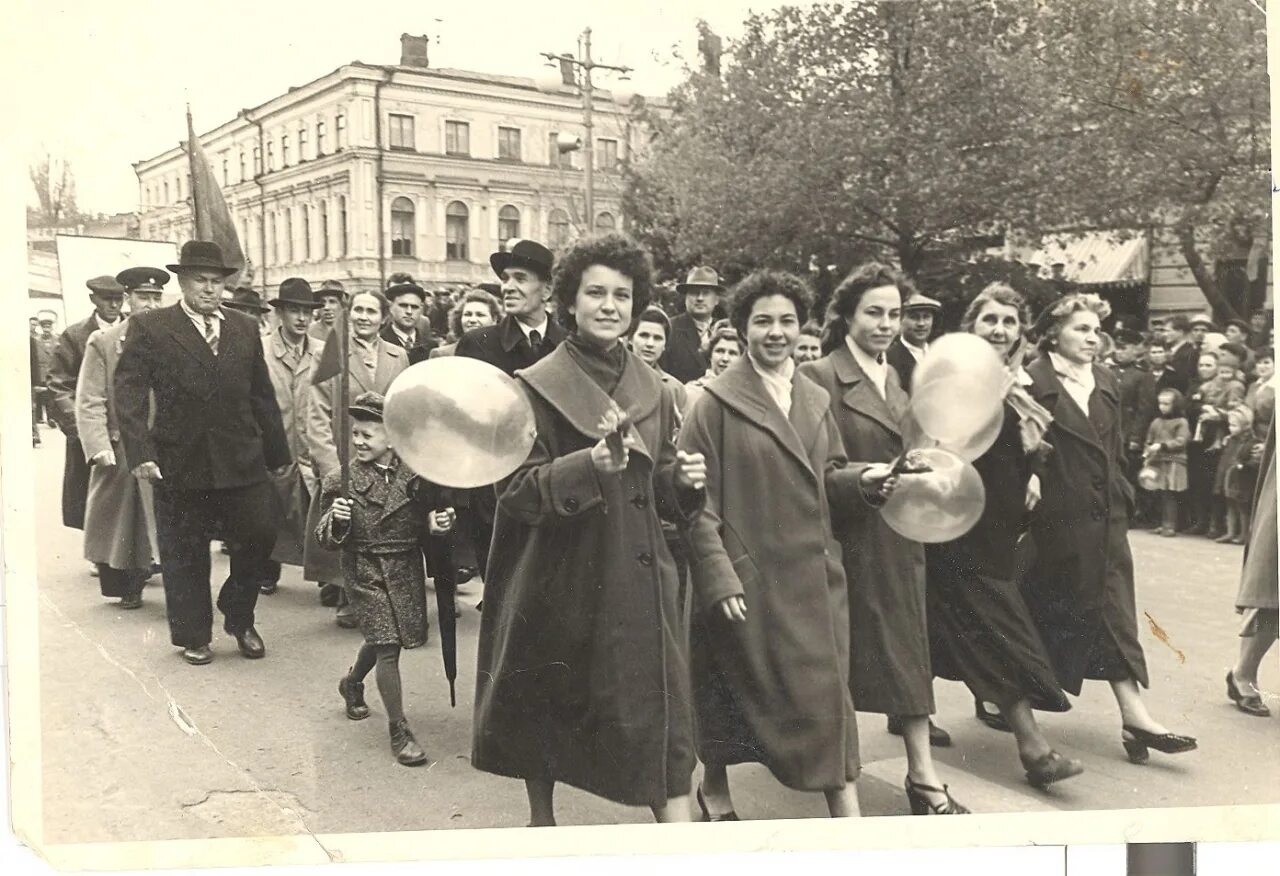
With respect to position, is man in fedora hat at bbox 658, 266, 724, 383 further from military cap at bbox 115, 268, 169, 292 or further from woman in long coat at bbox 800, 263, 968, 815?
military cap at bbox 115, 268, 169, 292

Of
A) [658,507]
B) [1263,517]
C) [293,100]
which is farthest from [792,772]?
[293,100]

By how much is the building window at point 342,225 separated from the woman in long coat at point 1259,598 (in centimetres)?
339

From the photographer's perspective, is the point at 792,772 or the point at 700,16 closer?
the point at 792,772

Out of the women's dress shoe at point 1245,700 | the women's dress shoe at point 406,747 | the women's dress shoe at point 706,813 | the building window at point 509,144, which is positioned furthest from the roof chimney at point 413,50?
the women's dress shoe at point 1245,700

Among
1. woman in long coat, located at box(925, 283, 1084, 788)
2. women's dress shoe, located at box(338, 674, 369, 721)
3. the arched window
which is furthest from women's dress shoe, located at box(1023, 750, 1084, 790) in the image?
the arched window

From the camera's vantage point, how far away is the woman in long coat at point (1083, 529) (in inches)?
163

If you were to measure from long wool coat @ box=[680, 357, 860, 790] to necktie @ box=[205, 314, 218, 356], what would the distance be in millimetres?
1641

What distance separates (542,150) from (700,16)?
2.40 feet

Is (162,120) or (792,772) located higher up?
(162,120)

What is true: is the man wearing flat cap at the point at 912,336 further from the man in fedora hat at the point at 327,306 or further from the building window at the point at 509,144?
the man in fedora hat at the point at 327,306

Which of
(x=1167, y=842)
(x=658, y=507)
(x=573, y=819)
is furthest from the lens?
(x=1167, y=842)

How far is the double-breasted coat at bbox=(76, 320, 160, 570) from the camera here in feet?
12.5

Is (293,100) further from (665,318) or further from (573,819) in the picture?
(573,819)

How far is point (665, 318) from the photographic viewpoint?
4062 mm
